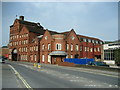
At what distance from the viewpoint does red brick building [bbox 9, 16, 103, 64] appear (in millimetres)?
51906

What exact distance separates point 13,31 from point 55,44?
38.5 m

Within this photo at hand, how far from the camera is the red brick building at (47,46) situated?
51.9 meters

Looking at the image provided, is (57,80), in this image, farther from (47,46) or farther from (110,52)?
(47,46)

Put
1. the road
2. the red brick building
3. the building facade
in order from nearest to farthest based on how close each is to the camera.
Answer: the road
the building facade
the red brick building

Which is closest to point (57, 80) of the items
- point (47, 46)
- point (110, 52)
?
point (110, 52)

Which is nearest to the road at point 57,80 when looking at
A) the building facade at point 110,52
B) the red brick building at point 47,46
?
the building facade at point 110,52

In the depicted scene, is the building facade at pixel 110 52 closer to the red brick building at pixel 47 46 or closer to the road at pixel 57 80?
the red brick building at pixel 47 46

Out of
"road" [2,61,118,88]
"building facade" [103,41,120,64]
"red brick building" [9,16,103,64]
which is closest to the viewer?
"road" [2,61,118,88]

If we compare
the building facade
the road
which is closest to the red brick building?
the building facade

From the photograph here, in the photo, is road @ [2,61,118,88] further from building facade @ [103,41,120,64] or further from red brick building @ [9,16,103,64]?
red brick building @ [9,16,103,64]

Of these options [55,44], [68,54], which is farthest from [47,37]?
[68,54]

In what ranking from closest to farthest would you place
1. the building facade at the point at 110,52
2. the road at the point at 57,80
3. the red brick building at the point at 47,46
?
the road at the point at 57,80, the building facade at the point at 110,52, the red brick building at the point at 47,46

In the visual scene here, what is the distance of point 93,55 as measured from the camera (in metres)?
67.7

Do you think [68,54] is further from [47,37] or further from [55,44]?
[47,37]
